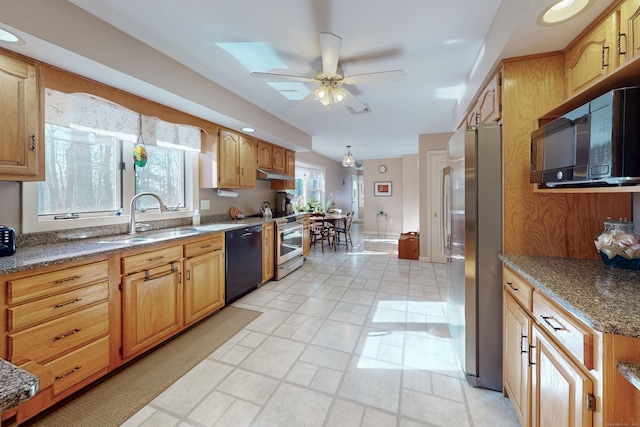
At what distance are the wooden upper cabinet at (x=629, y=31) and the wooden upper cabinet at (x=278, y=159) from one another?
3.87m

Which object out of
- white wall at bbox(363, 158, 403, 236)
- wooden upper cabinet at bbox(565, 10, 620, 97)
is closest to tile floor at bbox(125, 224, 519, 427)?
wooden upper cabinet at bbox(565, 10, 620, 97)

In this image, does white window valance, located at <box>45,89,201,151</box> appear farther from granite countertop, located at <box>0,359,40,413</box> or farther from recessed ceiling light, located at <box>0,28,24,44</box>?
granite countertop, located at <box>0,359,40,413</box>

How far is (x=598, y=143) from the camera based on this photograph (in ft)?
3.50

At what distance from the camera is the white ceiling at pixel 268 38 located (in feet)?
5.10

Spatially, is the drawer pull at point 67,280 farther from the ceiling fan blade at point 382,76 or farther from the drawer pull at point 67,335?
the ceiling fan blade at point 382,76

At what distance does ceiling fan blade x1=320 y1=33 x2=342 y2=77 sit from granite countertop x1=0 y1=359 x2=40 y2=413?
1.96 meters

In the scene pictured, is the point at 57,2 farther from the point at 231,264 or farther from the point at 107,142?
the point at 231,264

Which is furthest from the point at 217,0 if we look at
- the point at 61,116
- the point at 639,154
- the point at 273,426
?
the point at 273,426

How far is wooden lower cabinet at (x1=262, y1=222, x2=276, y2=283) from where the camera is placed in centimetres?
368

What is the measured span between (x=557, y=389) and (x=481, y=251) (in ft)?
2.70

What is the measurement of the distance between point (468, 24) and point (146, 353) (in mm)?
3358

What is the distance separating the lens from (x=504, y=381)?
5.46 ft

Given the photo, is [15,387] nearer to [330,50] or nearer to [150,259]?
[150,259]

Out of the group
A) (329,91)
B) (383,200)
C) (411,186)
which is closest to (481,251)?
(329,91)
